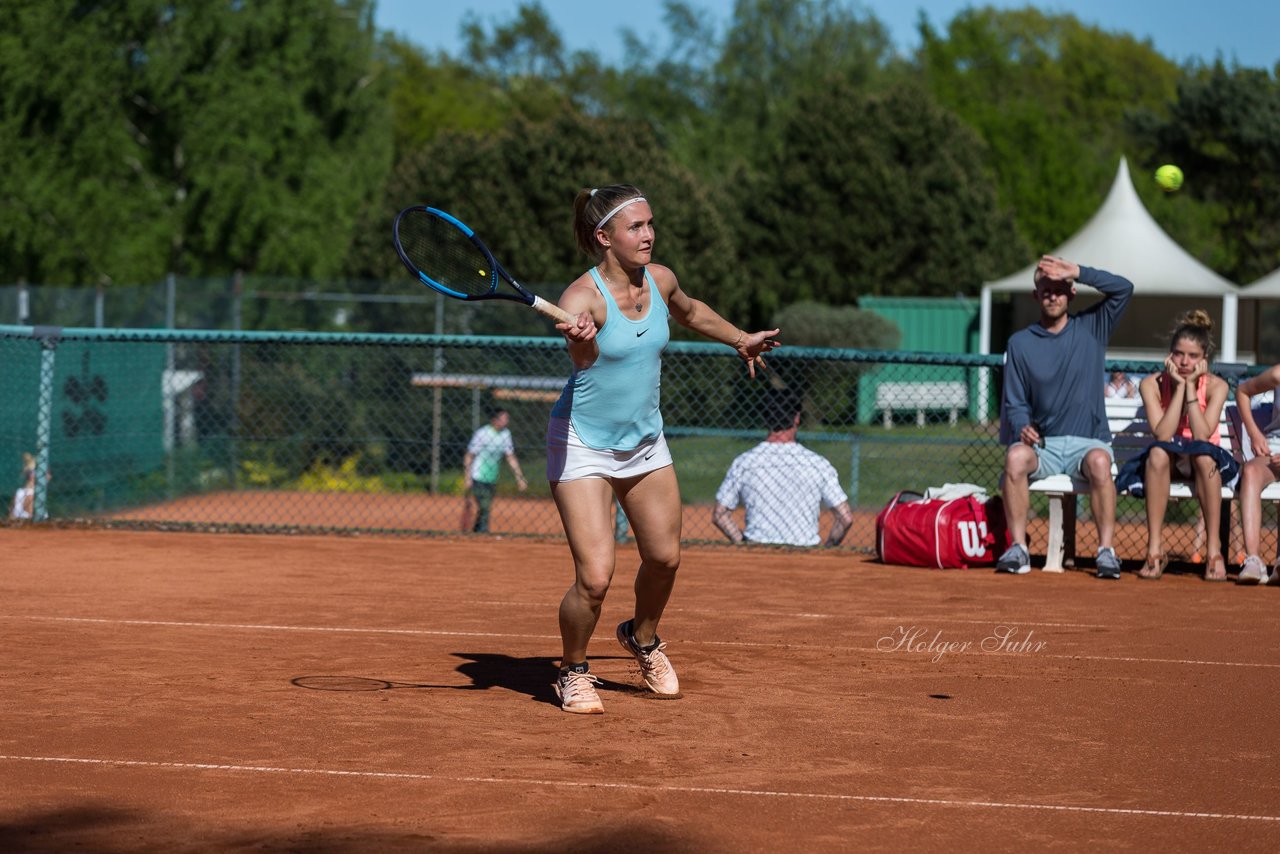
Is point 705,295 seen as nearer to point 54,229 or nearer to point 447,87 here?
point 54,229

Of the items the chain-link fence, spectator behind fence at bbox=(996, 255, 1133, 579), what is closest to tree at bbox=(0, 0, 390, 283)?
the chain-link fence

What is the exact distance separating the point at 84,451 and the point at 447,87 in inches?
2104

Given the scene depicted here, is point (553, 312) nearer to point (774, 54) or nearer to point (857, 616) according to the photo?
point (857, 616)

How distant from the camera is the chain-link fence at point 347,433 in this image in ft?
45.7

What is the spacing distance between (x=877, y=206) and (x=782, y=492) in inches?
1035

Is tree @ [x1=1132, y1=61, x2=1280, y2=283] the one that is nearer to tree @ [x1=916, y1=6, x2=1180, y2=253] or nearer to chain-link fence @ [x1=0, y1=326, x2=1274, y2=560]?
tree @ [x1=916, y1=6, x2=1180, y2=253]

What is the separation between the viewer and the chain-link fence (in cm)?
1393

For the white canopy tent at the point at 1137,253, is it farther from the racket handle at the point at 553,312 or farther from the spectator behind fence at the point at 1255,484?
the racket handle at the point at 553,312

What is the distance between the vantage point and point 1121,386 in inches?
486

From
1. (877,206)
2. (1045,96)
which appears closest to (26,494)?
(877,206)

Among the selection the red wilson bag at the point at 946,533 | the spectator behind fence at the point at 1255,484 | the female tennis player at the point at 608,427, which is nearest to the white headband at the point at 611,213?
the female tennis player at the point at 608,427

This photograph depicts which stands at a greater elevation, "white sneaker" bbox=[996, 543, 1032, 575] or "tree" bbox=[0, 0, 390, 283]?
"tree" bbox=[0, 0, 390, 283]

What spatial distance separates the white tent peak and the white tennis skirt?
796 inches

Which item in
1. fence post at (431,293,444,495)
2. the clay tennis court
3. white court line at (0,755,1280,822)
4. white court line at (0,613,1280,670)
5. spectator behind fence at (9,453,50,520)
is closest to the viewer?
the clay tennis court
